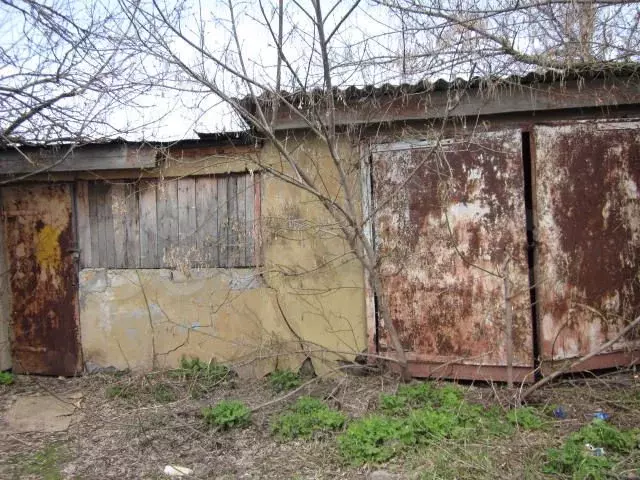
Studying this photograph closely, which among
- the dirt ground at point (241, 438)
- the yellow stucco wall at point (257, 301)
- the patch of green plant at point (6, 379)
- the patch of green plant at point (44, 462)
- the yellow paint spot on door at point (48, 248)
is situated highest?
the yellow paint spot on door at point (48, 248)

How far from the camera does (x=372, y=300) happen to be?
16.1 ft

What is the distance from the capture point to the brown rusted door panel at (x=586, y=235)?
4633 millimetres

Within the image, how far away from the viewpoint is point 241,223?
18.1 feet

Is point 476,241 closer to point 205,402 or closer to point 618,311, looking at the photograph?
point 618,311

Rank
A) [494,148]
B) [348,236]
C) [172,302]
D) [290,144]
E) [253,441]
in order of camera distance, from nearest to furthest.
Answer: [253,441], [348,236], [494,148], [290,144], [172,302]

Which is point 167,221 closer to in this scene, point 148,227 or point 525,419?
point 148,227

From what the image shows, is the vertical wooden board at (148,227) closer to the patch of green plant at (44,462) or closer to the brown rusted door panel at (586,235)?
the patch of green plant at (44,462)

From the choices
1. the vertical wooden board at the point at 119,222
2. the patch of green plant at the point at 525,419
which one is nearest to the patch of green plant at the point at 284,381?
the patch of green plant at the point at 525,419

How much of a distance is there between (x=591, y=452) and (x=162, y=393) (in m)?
3.64

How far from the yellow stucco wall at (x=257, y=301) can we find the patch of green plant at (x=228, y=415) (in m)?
0.64

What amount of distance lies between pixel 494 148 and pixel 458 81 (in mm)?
681

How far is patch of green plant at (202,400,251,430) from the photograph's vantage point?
4.15 metres

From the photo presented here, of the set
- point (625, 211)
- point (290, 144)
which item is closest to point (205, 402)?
point (290, 144)

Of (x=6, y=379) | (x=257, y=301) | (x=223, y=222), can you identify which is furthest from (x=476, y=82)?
(x=6, y=379)
